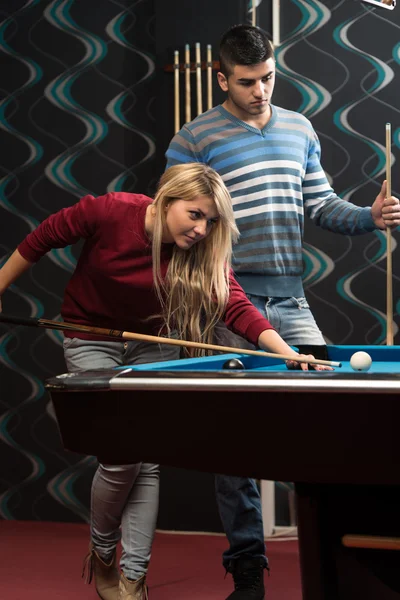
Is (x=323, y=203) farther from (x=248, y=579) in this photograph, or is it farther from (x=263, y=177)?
(x=248, y=579)

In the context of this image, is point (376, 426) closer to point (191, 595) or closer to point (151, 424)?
point (151, 424)

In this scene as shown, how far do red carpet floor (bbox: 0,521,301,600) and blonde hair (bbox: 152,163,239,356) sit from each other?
2.92ft

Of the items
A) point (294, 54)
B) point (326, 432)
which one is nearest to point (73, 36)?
point (294, 54)

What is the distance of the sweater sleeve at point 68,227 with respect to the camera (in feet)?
8.26

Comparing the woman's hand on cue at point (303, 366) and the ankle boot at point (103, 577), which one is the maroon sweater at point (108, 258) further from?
the ankle boot at point (103, 577)

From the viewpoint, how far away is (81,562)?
314cm

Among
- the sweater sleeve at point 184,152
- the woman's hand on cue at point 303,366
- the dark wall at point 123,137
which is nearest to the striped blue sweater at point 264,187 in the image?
the sweater sleeve at point 184,152

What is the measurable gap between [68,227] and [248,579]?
1209 mm

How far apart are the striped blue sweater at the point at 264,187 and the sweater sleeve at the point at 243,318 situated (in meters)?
0.34

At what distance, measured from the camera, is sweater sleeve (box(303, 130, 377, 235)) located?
296cm

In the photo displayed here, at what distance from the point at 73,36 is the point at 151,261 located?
5.39 feet

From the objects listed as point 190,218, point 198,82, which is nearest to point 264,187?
point 190,218

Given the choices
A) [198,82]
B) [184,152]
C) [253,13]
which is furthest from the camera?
[253,13]

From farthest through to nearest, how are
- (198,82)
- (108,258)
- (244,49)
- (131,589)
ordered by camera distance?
(198,82) < (244,49) < (108,258) < (131,589)
